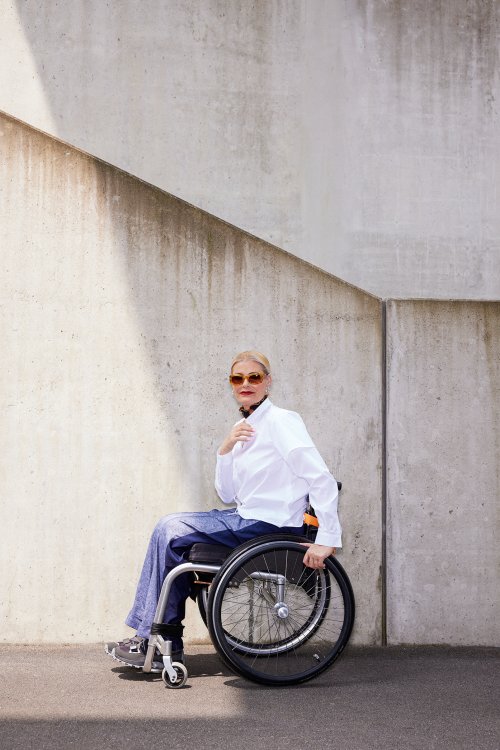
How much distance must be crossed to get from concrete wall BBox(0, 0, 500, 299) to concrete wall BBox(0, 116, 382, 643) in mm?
1953

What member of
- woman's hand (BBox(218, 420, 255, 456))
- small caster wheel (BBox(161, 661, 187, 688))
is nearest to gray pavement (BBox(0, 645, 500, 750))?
small caster wheel (BBox(161, 661, 187, 688))

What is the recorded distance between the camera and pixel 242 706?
3281 millimetres

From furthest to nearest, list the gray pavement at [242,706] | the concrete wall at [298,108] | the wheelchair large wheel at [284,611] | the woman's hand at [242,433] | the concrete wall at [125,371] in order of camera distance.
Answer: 1. the concrete wall at [298,108]
2. the concrete wall at [125,371]
3. the woman's hand at [242,433]
4. the wheelchair large wheel at [284,611]
5. the gray pavement at [242,706]

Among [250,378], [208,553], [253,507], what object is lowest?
[208,553]

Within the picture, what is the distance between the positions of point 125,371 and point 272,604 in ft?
4.61

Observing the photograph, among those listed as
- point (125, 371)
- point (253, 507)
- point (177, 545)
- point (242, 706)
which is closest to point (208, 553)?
point (177, 545)

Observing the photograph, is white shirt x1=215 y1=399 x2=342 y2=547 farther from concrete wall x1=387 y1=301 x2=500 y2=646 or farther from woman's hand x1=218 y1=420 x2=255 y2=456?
concrete wall x1=387 y1=301 x2=500 y2=646

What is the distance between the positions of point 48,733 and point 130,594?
4.86ft

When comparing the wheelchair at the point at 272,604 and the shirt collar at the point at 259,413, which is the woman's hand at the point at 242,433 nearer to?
the shirt collar at the point at 259,413

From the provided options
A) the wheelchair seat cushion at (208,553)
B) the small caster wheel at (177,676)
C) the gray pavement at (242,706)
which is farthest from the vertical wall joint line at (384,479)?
the small caster wheel at (177,676)

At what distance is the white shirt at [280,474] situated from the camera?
143 inches

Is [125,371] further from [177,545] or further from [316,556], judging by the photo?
[316,556]

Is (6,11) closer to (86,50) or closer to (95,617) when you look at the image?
(86,50)

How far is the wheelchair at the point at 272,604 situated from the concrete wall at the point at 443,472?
2.53 feet
